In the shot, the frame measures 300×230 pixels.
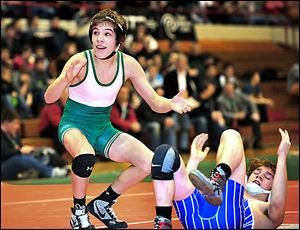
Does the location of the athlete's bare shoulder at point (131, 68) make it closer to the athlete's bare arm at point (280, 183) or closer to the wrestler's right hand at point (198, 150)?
the wrestler's right hand at point (198, 150)

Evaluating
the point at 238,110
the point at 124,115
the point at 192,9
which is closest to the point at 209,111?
the point at 238,110

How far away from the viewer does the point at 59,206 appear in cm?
778

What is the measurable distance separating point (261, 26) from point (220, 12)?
79.1 inches

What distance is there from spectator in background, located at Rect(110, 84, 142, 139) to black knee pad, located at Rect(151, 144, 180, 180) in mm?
7558

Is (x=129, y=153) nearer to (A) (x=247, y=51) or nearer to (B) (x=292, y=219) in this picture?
(B) (x=292, y=219)

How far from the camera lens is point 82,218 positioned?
17.6 feet

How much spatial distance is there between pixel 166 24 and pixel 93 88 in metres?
12.0

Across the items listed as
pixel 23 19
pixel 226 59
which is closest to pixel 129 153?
pixel 23 19

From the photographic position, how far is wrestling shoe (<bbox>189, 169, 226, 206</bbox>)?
489 cm

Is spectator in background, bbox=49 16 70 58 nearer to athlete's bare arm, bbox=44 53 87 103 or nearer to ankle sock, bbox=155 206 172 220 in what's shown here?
athlete's bare arm, bbox=44 53 87 103

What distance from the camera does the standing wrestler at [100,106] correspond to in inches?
211

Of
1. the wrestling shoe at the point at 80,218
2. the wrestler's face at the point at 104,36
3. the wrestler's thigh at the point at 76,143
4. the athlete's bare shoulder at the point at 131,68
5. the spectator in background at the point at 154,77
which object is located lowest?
the spectator in background at the point at 154,77

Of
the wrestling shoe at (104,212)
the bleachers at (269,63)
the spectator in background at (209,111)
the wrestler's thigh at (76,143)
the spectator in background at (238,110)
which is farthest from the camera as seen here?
the bleachers at (269,63)

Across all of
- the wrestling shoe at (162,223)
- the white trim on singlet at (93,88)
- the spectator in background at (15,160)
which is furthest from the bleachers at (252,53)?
the wrestling shoe at (162,223)
